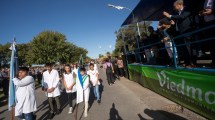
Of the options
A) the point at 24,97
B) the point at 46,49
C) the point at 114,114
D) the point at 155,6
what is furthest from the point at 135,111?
the point at 46,49

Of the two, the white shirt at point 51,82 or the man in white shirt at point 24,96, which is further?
the white shirt at point 51,82

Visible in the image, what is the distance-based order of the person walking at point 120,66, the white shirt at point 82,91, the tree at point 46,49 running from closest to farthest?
the white shirt at point 82,91
the person walking at point 120,66
the tree at point 46,49

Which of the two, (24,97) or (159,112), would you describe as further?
(159,112)

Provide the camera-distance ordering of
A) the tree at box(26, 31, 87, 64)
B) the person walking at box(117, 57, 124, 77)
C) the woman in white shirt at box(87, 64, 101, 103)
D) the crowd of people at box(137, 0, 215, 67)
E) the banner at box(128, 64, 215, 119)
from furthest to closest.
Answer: the tree at box(26, 31, 87, 64) < the person walking at box(117, 57, 124, 77) < the woman in white shirt at box(87, 64, 101, 103) < the crowd of people at box(137, 0, 215, 67) < the banner at box(128, 64, 215, 119)

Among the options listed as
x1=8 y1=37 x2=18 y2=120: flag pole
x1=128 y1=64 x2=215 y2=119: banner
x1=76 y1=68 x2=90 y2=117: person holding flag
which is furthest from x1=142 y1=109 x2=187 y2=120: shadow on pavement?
x1=8 y1=37 x2=18 y2=120: flag pole

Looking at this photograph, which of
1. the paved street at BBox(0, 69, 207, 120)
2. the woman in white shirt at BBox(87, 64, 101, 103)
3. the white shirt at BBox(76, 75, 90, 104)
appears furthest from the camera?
the woman in white shirt at BBox(87, 64, 101, 103)

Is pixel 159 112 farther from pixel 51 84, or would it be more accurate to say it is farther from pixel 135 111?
pixel 51 84

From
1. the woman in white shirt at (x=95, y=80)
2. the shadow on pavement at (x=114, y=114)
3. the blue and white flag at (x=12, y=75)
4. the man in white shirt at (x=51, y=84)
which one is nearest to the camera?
the blue and white flag at (x=12, y=75)

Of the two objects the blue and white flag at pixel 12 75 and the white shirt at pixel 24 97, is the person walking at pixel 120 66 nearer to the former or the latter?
the blue and white flag at pixel 12 75

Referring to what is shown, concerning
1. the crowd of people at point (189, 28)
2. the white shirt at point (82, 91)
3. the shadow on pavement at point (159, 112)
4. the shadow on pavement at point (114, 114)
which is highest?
the crowd of people at point (189, 28)

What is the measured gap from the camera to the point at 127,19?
37.6 feet

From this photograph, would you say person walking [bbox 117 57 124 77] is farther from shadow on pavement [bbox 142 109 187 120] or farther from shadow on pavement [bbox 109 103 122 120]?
shadow on pavement [bbox 142 109 187 120]

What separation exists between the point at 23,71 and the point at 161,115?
4.06m

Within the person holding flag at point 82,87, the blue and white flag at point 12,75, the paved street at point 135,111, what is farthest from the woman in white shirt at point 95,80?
the blue and white flag at point 12,75
